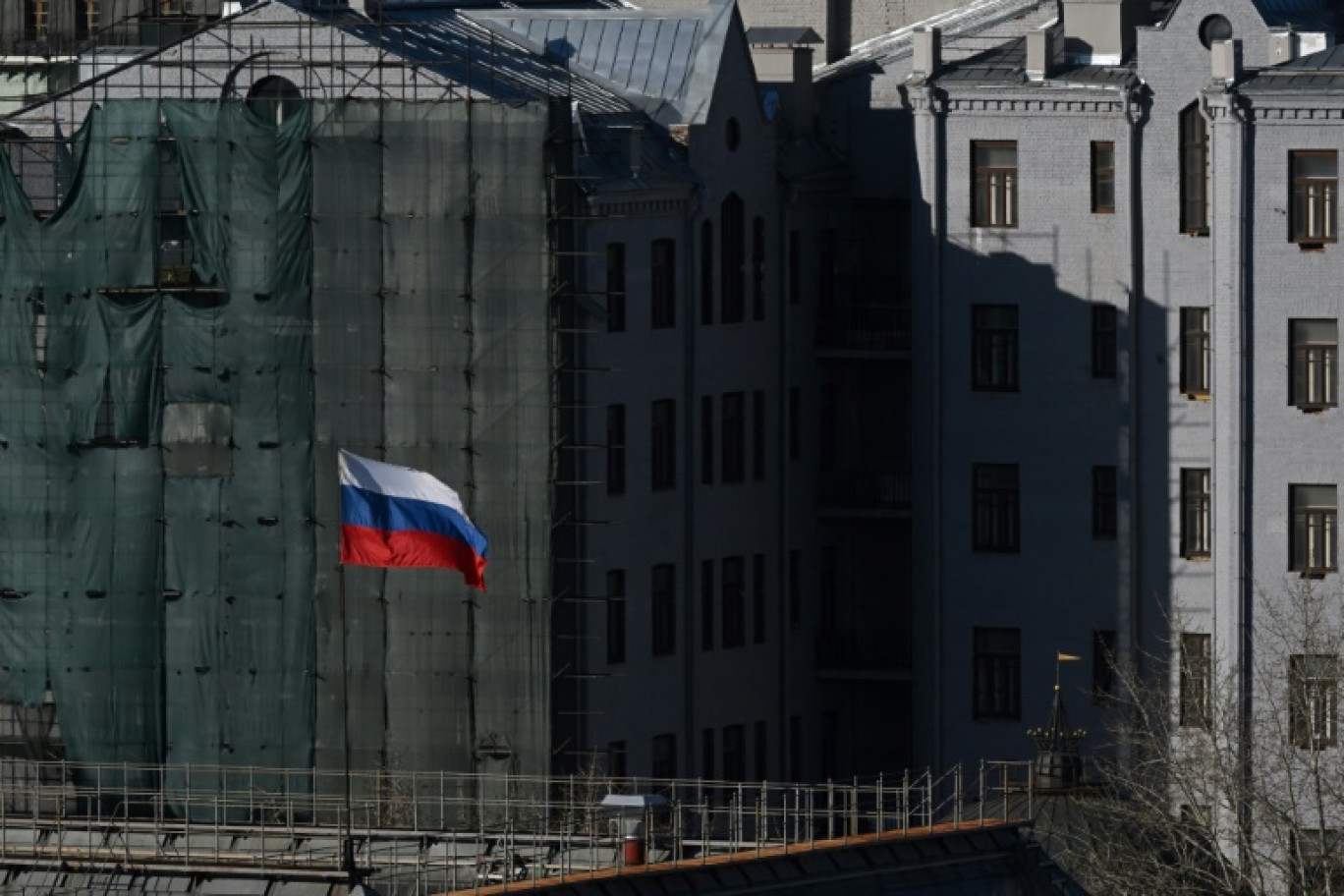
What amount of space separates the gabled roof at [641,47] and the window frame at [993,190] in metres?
6.25

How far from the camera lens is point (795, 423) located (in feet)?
395

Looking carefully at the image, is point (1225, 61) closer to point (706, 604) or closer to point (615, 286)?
point (615, 286)

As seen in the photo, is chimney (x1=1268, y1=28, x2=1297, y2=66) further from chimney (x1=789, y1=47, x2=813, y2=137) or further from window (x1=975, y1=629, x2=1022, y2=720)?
window (x1=975, y1=629, x2=1022, y2=720)

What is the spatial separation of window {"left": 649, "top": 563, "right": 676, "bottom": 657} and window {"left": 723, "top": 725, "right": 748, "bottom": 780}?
318 centimetres

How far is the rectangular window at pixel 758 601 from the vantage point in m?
118

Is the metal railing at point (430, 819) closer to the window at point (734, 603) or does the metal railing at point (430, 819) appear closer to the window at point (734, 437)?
the window at point (734, 603)

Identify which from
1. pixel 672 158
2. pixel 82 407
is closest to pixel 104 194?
pixel 82 407

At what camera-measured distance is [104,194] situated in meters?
108

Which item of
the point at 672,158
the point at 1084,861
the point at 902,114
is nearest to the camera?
the point at 1084,861

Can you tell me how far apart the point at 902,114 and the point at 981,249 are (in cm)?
435

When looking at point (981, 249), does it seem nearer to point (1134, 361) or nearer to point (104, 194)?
point (1134, 361)

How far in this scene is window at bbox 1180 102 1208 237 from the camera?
11669 cm

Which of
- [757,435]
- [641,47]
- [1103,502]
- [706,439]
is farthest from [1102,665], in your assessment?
[641,47]

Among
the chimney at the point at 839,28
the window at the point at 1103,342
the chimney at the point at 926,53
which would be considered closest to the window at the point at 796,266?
the chimney at the point at 926,53
